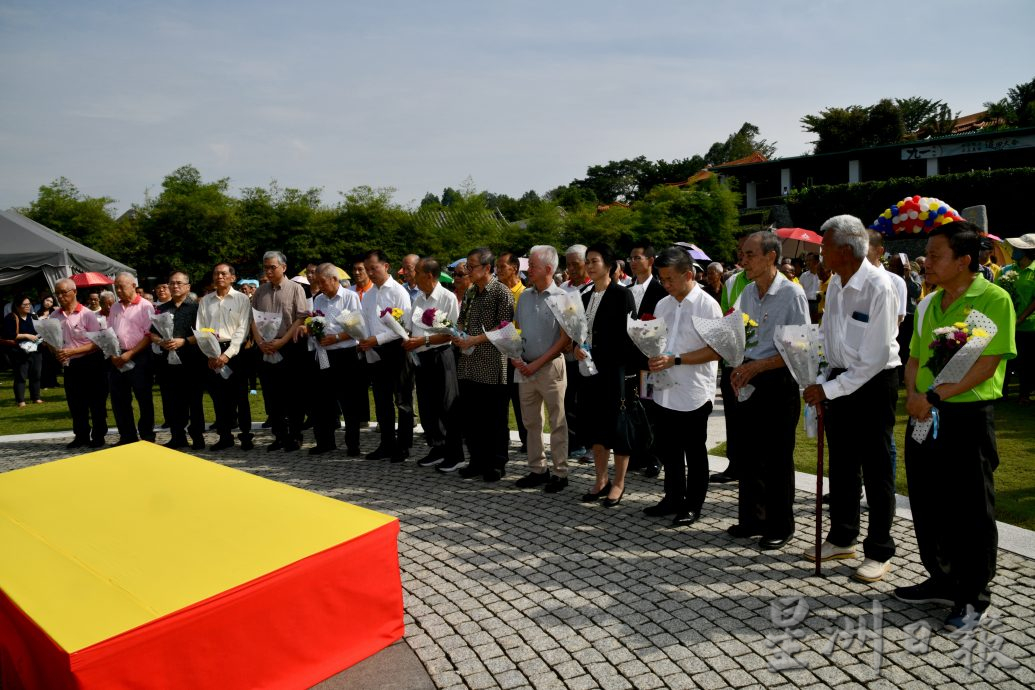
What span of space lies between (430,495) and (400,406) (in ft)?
5.31

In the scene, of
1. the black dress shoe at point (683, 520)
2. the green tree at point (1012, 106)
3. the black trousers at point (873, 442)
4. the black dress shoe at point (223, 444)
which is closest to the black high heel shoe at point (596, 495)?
the black dress shoe at point (683, 520)

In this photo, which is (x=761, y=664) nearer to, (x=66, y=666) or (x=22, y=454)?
(x=66, y=666)

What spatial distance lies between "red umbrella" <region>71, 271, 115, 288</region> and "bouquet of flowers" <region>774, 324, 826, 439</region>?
17.9m

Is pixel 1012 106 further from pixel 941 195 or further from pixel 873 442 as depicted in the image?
pixel 873 442

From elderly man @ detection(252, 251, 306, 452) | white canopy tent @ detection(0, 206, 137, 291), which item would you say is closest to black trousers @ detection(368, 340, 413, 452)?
elderly man @ detection(252, 251, 306, 452)

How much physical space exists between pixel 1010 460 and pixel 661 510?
404cm

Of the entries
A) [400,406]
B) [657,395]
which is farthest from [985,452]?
[400,406]

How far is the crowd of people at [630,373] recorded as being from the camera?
3.94 meters

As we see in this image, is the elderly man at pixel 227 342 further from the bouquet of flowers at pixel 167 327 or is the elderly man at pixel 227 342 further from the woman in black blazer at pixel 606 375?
the woman in black blazer at pixel 606 375

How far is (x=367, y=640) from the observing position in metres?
3.84

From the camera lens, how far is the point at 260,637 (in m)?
3.33

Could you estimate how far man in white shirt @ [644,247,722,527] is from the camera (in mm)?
5430

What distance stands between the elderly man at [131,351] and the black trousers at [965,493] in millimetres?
8752

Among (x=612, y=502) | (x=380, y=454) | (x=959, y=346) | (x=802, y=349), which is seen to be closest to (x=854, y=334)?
(x=802, y=349)
